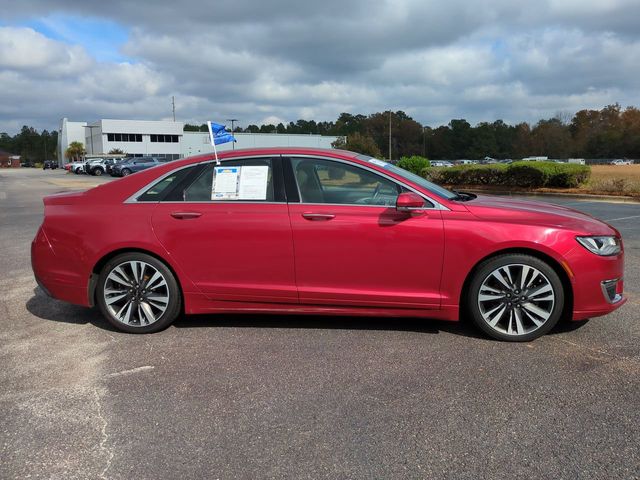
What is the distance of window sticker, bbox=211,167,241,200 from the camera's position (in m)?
4.43

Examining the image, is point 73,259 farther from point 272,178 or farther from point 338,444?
point 338,444

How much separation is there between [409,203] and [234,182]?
4.87ft

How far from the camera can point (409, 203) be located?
4047 millimetres

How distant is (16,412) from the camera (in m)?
3.18

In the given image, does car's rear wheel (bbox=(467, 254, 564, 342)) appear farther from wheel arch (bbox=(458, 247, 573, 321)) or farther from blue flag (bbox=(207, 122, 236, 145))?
blue flag (bbox=(207, 122, 236, 145))

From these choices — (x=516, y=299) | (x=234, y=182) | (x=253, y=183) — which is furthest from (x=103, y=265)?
(x=516, y=299)

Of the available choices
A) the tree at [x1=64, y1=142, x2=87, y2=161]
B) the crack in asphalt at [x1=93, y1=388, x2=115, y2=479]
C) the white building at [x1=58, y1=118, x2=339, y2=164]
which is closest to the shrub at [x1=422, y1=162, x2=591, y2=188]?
the crack in asphalt at [x1=93, y1=388, x2=115, y2=479]

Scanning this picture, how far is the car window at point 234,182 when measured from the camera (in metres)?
4.41

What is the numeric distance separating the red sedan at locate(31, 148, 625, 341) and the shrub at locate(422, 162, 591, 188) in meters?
17.3

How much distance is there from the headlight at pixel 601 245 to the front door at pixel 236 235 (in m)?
2.28

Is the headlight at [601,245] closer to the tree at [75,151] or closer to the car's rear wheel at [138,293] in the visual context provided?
the car's rear wheel at [138,293]

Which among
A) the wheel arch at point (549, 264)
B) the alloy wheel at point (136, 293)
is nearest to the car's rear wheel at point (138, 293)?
the alloy wheel at point (136, 293)

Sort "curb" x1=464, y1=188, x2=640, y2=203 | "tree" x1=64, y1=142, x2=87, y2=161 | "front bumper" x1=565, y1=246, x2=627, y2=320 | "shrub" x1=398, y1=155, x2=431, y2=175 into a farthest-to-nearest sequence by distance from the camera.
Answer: "tree" x1=64, y1=142, x2=87, y2=161 → "shrub" x1=398, y1=155, x2=431, y2=175 → "curb" x1=464, y1=188, x2=640, y2=203 → "front bumper" x1=565, y1=246, x2=627, y2=320

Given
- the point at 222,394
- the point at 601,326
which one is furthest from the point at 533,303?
the point at 222,394
